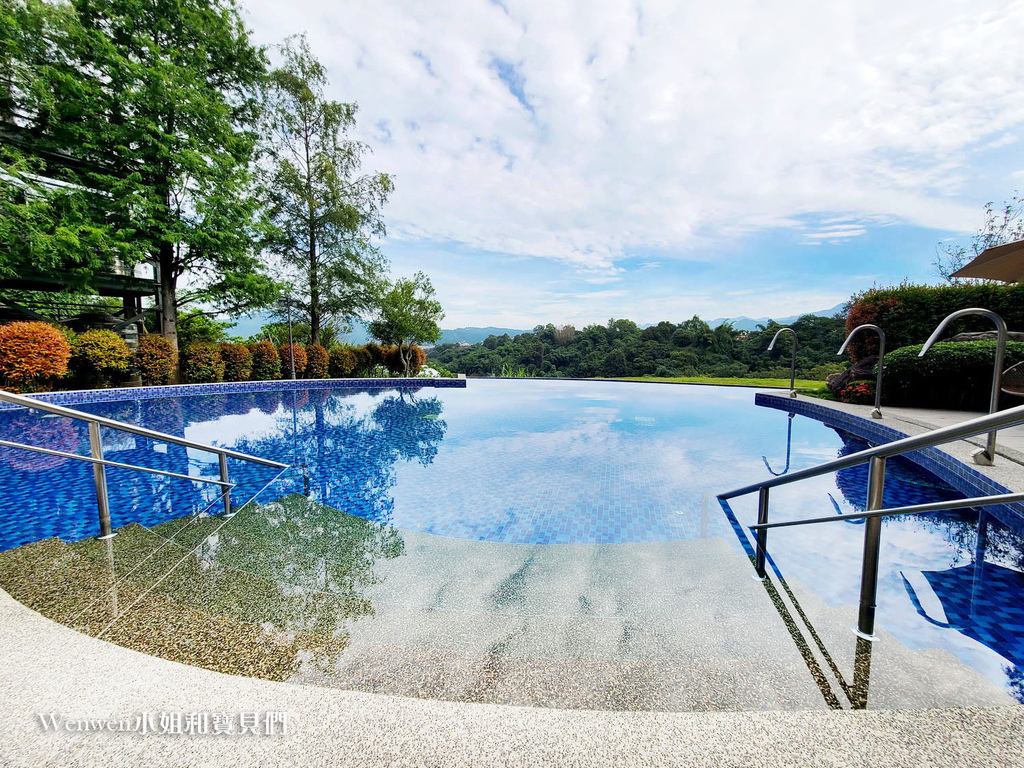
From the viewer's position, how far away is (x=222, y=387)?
1322cm

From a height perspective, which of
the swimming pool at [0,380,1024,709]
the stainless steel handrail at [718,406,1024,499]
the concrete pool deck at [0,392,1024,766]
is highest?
the stainless steel handrail at [718,406,1024,499]

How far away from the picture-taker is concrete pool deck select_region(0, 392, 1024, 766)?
1010 millimetres

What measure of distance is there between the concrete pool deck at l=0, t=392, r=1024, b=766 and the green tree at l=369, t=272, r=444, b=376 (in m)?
15.6

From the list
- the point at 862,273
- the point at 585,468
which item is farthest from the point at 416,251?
the point at 862,273

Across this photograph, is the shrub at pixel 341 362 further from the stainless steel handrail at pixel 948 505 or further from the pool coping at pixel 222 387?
the stainless steel handrail at pixel 948 505

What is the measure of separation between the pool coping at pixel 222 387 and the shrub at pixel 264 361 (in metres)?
0.51

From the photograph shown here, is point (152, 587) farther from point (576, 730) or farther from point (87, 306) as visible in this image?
point (87, 306)

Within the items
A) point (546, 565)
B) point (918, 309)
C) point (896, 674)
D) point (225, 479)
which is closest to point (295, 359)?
point (225, 479)

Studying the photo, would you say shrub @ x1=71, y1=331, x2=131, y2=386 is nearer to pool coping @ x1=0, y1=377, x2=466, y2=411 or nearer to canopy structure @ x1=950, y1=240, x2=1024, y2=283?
pool coping @ x1=0, y1=377, x2=466, y2=411

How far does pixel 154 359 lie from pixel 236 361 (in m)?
2.29

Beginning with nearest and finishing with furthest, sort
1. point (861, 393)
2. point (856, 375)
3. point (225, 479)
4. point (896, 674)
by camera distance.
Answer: point (896, 674), point (225, 479), point (861, 393), point (856, 375)

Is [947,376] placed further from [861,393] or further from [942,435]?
[942,435]

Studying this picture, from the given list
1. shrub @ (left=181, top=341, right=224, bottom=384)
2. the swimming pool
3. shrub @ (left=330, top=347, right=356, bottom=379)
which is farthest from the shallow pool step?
shrub @ (left=330, top=347, right=356, bottom=379)

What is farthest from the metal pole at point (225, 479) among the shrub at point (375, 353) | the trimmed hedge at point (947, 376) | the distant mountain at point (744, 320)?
the distant mountain at point (744, 320)
